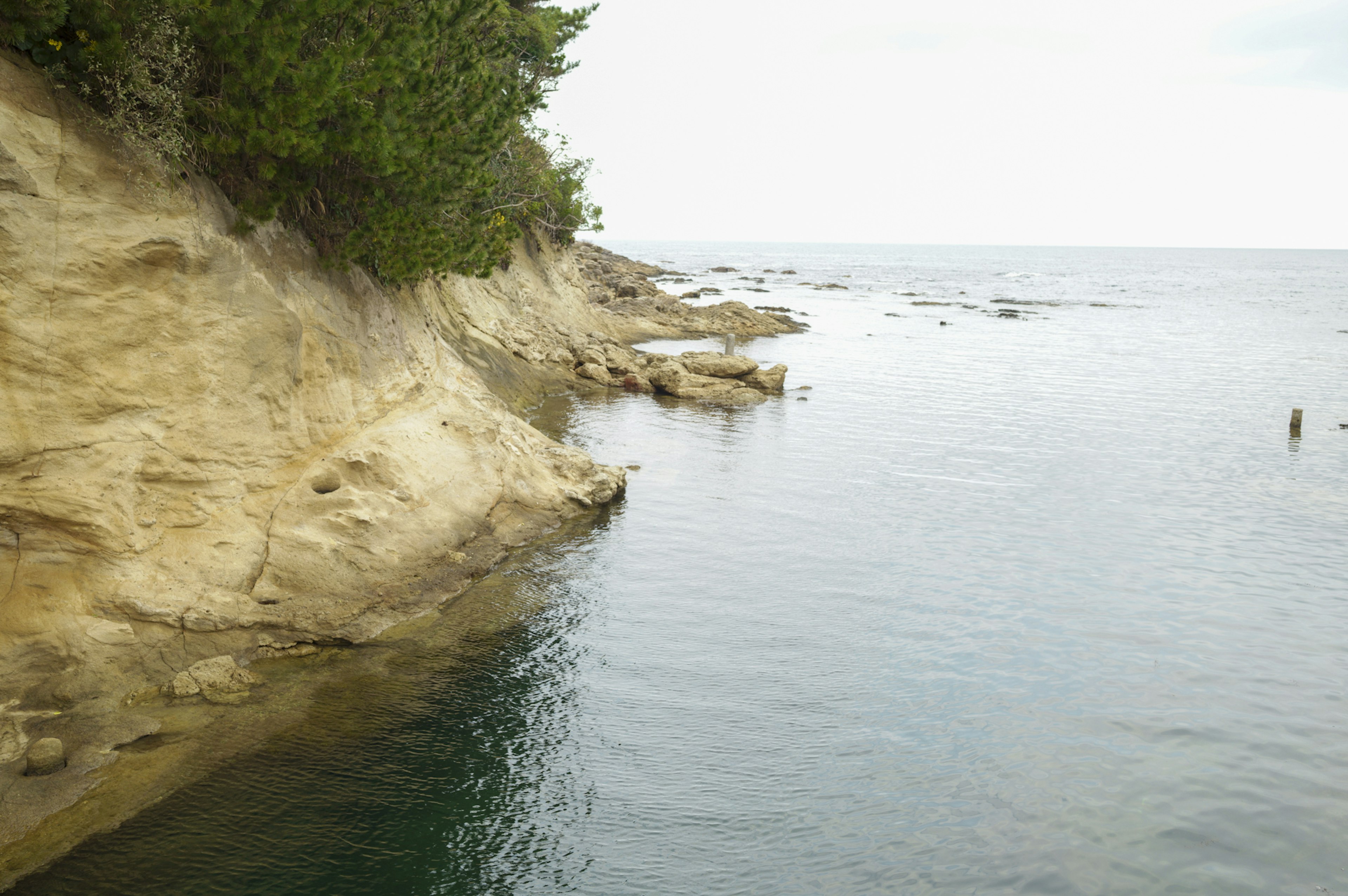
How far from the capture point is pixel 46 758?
8.59 m

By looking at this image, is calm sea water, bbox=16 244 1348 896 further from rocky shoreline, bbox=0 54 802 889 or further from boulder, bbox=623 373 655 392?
boulder, bbox=623 373 655 392

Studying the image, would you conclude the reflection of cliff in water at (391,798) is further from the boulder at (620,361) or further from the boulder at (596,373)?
the boulder at (620,361)

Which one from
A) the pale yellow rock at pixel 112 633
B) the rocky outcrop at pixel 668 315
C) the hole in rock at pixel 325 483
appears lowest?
the pale yellow rock at pixel 112 633

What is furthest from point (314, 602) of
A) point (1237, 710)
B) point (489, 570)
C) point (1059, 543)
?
point (1059, 543)

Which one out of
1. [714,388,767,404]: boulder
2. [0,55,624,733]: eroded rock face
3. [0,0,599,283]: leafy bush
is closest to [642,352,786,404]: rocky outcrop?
[714,388,767,404]: boulder

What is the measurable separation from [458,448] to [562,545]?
2.53 meters

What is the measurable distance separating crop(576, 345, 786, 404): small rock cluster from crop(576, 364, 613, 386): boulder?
2 cm

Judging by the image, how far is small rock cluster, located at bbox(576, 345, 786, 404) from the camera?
3209 cm

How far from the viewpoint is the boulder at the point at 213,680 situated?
1028 centimetres

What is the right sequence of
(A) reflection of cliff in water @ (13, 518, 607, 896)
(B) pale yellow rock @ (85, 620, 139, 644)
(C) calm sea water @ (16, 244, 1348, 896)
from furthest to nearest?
(B) pale yellow rock @ (85, 620, 139, 644) < (C) calm sea water @ (16, 244, 1348, 896) < (A) reflection of cliff in water @ (13, 518, 607, 896)

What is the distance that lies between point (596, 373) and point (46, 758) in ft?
82.2

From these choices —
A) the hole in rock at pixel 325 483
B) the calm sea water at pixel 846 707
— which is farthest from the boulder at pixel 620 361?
the hole in rock at pixel 325 483

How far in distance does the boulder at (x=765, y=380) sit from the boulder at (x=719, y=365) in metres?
0.17

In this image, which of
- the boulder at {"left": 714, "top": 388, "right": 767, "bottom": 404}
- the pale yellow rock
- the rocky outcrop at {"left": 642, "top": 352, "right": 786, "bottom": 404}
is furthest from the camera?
the rocky outcrop at {"left": 642, "top": 352, "right": 786, "bottom": 404}
